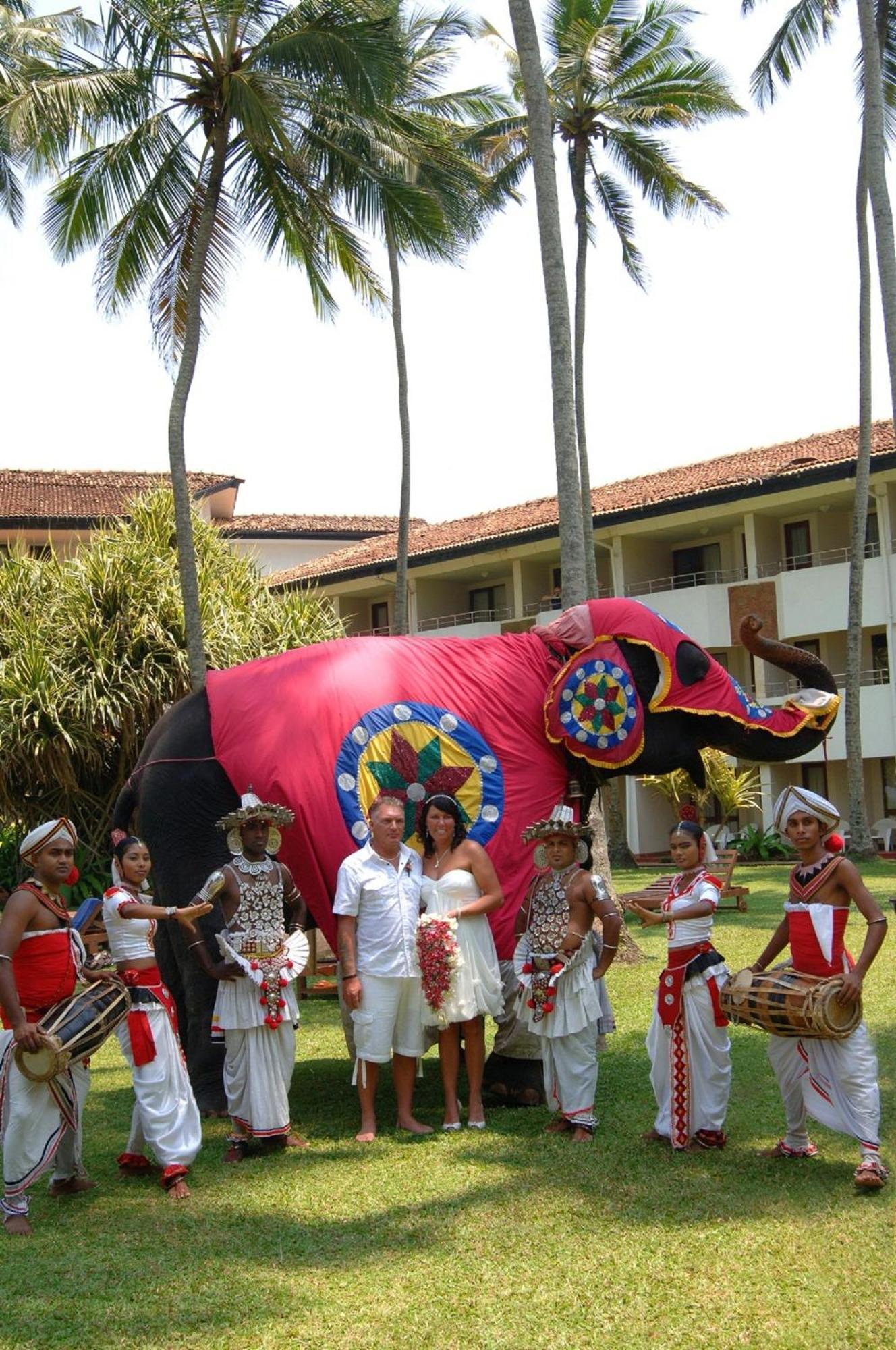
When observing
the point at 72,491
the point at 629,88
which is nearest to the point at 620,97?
Answer: the point at 629,88

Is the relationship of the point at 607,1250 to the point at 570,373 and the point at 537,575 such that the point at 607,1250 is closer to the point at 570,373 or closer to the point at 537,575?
the point at 570,373

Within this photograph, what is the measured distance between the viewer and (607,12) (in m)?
20.4

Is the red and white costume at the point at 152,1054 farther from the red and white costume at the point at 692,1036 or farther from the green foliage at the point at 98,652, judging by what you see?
the green foliage at the point at 98,652

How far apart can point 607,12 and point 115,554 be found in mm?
10347

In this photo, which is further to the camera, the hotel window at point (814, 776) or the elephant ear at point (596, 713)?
the hotel window at point (814, 776)

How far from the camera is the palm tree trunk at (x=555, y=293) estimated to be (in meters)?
12.1

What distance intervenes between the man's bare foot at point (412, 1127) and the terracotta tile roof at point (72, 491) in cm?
2266

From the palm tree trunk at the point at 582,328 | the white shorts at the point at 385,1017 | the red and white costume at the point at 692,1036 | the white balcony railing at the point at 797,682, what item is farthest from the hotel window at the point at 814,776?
the red and white costume at the point at 692,1036

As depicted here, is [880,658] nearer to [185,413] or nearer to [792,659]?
[185,413]

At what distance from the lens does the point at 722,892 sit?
A: 15.0 meters

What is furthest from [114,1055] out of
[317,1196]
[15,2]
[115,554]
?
[15,2]

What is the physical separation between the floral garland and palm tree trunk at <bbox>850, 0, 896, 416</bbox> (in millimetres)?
8428

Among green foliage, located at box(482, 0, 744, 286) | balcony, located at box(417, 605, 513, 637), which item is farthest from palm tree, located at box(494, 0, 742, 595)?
balcony, located at box(417, 605, 513, 637)

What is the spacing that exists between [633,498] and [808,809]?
70.7 ft
